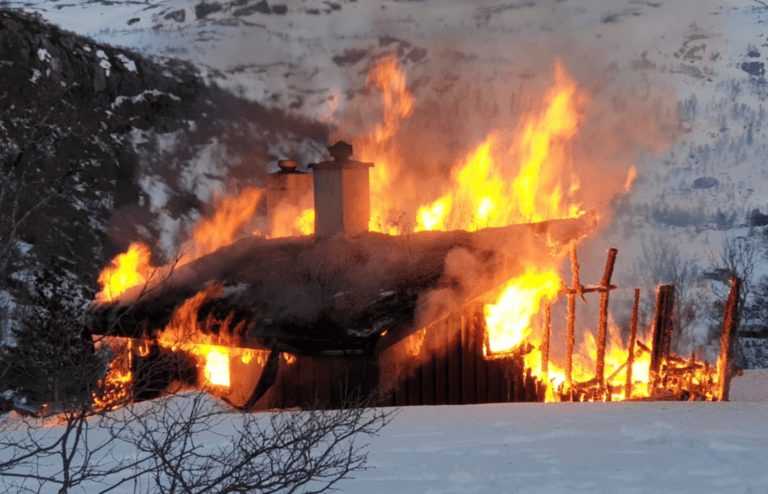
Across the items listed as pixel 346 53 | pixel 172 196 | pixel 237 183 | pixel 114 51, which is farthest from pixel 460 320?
pixel 346 53

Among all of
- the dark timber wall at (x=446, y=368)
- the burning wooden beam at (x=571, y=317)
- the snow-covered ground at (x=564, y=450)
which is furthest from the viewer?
the burning wooden beam at (x=571, y=317)

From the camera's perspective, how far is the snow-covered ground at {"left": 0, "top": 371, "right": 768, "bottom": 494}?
27.9 ft

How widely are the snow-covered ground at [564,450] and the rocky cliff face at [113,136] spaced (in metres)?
28.6

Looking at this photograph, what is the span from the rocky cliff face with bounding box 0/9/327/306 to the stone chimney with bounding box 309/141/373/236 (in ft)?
75.4

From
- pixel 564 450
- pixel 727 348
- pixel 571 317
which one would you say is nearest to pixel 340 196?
pixel 571 317

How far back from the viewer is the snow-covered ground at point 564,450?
849 cm

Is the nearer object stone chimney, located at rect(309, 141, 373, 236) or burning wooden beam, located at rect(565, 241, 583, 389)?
burning wooden beam, located at rect(565, 241, 583, 389)

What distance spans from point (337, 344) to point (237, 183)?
202 ft

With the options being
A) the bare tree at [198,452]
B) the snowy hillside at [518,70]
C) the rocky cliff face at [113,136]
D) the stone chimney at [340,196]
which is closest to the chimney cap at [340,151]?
the stone chimney at [340,196]

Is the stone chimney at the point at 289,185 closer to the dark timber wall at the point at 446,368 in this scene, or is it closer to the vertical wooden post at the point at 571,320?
the vertical wooden post at the point at 571,320

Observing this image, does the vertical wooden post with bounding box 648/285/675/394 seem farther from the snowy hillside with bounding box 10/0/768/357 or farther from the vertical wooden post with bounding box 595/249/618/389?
the snowy hillside with bounding box 10/0/768/357

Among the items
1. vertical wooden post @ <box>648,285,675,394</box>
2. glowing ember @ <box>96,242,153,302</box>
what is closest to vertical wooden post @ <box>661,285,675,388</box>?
vertical wooden post @ <box>648,285,675,394</box>

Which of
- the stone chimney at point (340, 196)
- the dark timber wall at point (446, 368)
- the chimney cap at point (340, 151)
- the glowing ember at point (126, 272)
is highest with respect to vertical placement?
the chimney cap at point (340, 151)

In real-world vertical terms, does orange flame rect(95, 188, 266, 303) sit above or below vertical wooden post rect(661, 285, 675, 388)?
above
